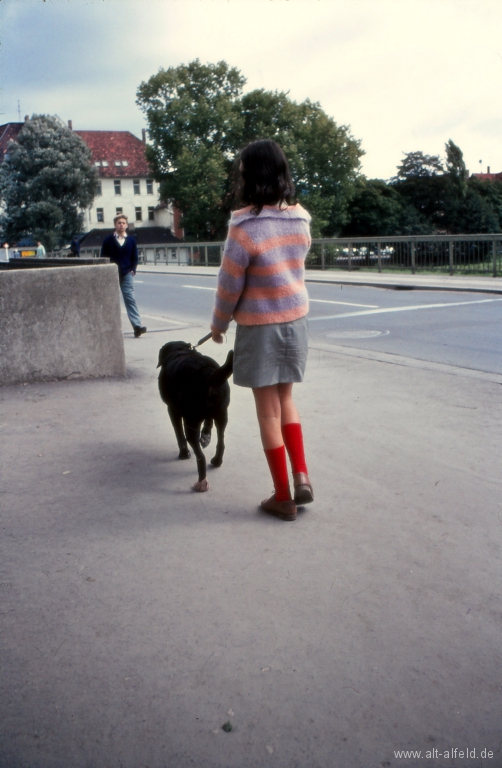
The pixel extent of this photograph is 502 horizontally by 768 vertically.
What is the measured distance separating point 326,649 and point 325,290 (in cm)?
1835

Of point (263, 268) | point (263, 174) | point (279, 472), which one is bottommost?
point (279, 472)

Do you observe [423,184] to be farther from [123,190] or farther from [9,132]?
[9,132]

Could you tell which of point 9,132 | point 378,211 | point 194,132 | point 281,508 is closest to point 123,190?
point 9,132

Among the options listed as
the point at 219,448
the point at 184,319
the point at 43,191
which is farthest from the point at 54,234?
the point at 219,448

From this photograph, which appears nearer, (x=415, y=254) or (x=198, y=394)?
(x=198, y=394)

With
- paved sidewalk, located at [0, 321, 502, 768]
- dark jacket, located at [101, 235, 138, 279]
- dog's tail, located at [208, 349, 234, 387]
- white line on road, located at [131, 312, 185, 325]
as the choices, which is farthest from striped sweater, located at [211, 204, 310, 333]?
white line on road, located at [131, 312, 185, 325]

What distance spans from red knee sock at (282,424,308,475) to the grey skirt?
28 cm

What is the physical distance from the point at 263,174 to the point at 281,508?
5.28ft

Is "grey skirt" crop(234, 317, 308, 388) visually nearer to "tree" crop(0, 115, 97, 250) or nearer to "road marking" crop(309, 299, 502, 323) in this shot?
"road marking" crop(309, 299, 502, 323)

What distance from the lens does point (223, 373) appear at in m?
4.16

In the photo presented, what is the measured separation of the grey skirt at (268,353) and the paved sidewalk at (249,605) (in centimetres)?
69

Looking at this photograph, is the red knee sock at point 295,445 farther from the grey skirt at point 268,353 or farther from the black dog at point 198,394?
the black dog at point 198,394

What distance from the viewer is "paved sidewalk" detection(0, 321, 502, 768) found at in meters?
2.25

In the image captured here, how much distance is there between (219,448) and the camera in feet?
15.6
